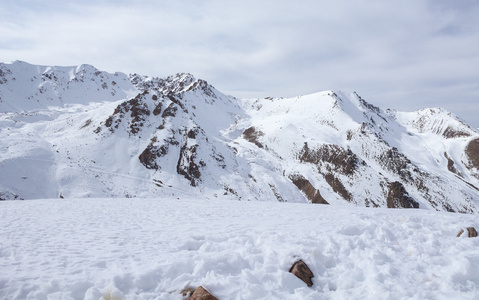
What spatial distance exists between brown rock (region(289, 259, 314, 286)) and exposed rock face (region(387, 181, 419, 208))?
193 ft

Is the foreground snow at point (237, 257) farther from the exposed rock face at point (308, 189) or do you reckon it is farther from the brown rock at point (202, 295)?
the exposed rock face at point (308, 189)

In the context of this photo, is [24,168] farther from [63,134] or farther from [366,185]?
[366,185]

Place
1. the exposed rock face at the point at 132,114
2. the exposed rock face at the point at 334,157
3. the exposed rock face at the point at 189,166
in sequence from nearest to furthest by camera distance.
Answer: the exposed rock face at the point at 189,166 → the exposed rock face at the point at 132,114 → the exposed rock face at the point at 334,157

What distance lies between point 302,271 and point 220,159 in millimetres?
55977

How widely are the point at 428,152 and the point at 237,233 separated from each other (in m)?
124

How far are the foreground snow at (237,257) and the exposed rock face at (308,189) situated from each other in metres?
44.3

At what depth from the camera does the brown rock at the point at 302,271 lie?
6.32 metres

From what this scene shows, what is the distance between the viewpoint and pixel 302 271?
6535 millimetres

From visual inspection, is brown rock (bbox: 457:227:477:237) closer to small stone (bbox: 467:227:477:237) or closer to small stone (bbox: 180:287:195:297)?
small stone (bbox: 467:227:477:237)

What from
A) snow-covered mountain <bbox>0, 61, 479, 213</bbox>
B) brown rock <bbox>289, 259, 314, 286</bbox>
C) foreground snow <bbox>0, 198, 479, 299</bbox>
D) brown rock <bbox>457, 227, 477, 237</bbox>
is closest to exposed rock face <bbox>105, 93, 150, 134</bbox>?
snow-covered mountain <bbox>0, 61, 479, 213</bbox>

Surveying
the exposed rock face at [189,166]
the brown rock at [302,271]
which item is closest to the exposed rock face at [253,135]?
the exposed rock face at [189,166]

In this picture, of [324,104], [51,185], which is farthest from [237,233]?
[324,104]

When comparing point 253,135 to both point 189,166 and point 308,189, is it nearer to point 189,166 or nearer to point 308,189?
point 308,189

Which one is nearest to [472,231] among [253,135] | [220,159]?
[220,159]
